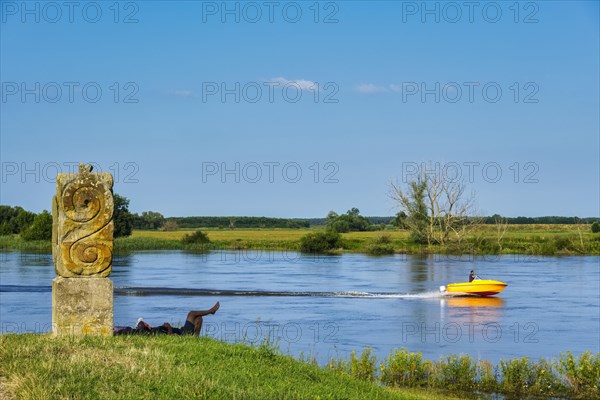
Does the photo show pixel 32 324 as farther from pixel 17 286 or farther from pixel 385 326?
pixel 17 286

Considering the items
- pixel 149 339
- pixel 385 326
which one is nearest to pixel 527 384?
pixel 149 339

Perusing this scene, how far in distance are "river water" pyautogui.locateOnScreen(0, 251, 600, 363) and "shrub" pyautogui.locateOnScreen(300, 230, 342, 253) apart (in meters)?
14.2

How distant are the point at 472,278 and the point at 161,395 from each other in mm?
33298

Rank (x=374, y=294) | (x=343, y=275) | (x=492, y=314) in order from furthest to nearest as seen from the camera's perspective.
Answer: (x=343, y=275)
(x=374, y=294)
(x=492, y=314)

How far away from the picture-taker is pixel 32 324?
84.2 ft

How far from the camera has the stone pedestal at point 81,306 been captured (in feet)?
36.5

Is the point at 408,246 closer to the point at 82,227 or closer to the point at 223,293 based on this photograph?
the point at 223,293

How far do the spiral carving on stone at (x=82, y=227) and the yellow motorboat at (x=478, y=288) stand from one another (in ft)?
95.1

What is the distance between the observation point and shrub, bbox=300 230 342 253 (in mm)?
78312

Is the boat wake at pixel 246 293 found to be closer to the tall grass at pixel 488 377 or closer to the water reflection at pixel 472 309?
the water reflection at pixel 472 309

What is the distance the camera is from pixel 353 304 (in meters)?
35.5

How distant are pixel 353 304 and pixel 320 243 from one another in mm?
43034

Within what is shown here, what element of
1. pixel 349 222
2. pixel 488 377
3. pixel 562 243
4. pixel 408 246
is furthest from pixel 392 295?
pixel 349 222

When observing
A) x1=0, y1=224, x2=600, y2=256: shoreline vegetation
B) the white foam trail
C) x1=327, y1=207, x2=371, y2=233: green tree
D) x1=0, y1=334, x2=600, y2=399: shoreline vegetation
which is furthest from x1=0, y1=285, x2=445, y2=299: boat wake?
x1=327, y1=207, x2=371, y2=233: green tree
